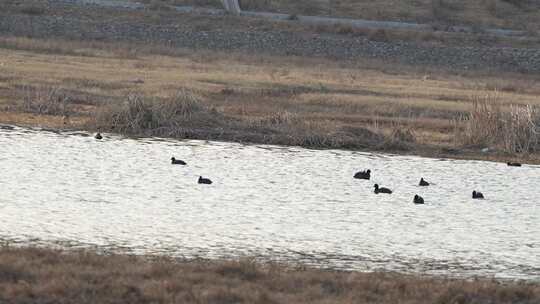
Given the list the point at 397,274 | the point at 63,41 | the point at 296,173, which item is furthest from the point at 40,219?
the point at 63,41

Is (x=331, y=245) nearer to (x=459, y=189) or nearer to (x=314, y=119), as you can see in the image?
(x=459, y=189)

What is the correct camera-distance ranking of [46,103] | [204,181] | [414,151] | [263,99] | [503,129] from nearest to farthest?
[204,181], [414,151], [503,129], [46,103], [263,99]

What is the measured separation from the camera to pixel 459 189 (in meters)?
19.7

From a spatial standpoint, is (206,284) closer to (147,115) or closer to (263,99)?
(147,115)

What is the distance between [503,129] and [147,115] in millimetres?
7458

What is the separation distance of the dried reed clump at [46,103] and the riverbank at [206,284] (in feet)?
49.9

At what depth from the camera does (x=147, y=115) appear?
25.1 meters

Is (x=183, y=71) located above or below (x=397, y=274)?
above

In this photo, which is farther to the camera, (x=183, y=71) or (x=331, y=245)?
(x=183, y=71)

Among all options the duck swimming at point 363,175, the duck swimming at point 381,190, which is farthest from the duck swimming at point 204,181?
the duck swimming at point 363,175

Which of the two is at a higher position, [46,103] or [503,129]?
[503,129]

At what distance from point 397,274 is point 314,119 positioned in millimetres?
16658

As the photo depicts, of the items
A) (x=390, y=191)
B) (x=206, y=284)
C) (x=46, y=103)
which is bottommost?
(x=206, y=284)

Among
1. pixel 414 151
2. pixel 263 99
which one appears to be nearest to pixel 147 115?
pixel 414 151
